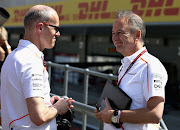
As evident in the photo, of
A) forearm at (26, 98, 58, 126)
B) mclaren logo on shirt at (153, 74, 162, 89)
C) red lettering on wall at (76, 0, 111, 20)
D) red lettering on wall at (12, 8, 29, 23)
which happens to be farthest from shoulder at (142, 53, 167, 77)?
red lettering on wall at (12, 8, 29, 23)

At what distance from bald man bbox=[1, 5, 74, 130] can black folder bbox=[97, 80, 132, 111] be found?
0.34 metres

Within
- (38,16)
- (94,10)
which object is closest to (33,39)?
(38,16)

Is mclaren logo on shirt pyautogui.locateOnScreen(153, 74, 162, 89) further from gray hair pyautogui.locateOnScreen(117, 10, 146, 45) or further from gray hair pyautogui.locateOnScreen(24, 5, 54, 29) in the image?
gray hair pyautogui.locateOnScreen(24, 5, 54, 29)

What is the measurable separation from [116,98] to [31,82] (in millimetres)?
650

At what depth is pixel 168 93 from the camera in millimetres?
A: 11070

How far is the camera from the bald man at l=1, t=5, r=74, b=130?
1.66 m

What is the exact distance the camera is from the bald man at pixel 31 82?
1.66 meters

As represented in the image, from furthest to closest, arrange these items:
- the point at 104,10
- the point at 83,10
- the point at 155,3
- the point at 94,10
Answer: the point at 83,10 → the point at 94,10 → the point at 104,10 → the point at 155,3

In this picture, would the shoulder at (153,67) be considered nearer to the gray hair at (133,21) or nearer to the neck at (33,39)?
the gray hair at (133,21)

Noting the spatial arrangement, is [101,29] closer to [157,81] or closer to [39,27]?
[39,27]

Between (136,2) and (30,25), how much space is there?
6.37 m

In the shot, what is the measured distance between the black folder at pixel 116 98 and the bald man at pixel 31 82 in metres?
0.34

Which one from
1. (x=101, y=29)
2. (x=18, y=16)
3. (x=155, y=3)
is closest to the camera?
(x=155, y=3)

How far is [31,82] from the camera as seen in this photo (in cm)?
166
